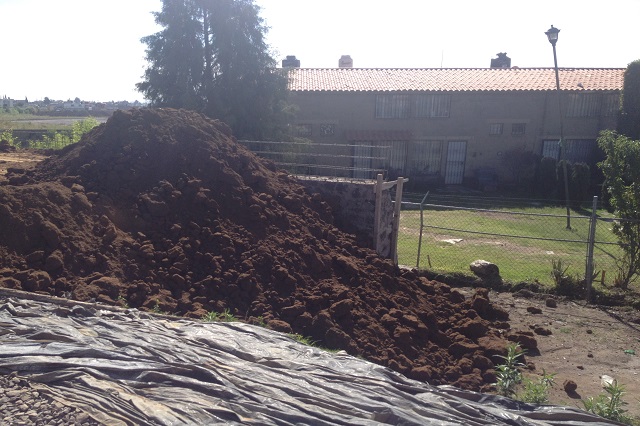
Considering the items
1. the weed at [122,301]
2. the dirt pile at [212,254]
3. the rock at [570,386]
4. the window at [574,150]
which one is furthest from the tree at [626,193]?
the window at [574,150]

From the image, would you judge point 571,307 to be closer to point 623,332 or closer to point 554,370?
point 623,332

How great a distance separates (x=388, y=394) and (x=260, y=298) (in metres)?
2.87

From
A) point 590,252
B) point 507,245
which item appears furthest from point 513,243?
point 590,252

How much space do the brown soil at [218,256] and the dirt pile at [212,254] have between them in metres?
0.02

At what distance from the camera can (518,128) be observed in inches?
1156

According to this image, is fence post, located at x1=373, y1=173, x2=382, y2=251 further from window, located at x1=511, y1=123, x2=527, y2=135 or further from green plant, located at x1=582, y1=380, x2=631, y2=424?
window, located at x1=511, y1=123, x2=527, y2=135

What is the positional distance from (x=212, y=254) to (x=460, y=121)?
23210 millimetres

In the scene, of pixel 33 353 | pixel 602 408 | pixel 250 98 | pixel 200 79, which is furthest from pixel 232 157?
pixel 200 79

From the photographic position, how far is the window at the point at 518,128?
29281 mm

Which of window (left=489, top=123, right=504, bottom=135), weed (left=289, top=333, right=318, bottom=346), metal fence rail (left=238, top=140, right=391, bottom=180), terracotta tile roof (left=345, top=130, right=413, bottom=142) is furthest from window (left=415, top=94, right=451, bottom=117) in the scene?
weed (left=289, top=333, right=318, bottom=346)

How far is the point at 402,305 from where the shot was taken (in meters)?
8.84

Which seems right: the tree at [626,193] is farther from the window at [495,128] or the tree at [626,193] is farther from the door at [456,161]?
the window at [495,128]

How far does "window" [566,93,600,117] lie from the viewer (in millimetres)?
29219

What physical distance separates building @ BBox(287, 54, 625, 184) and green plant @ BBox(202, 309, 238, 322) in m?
22.3
